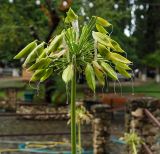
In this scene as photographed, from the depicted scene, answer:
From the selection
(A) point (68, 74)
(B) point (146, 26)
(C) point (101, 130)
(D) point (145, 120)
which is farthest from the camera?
(B) point (146, 26)

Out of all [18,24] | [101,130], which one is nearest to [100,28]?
[101,130]

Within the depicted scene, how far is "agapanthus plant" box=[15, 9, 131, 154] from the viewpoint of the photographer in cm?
139

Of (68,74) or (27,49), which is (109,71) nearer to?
(68,74)

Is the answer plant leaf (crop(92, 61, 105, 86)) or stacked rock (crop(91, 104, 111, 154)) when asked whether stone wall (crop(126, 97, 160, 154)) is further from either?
plant leaf (crop(92, 61, 105, 86))

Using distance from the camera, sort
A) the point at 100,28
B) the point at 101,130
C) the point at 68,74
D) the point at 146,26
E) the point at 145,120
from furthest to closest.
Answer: the point at 146,26 < the point at 101,130 < the point at 145,120 < the point at 100,28 < the point at 68,74

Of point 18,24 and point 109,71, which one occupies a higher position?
point 18,24

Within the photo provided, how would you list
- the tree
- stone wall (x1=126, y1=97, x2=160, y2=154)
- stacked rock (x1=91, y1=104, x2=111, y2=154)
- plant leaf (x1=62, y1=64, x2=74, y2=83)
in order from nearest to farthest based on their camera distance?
plant leaf (x1=62, y1=64, x2=74, y2=83) < stone wall (x1=126, y1=97, x2=160, y2=154) < stacked rock (x1=91, y1=104, x2=111, y2=154) < the tree

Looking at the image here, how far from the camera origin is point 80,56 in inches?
54.8

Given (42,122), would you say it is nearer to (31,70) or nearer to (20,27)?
(20,27)

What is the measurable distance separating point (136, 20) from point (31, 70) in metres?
30.3

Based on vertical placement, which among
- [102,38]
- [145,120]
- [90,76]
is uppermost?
[102,38]

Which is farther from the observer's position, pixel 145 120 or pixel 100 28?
pixel 145 120

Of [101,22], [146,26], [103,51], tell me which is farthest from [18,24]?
[103,51]

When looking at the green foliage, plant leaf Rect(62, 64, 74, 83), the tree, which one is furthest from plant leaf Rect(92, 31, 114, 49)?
the tree
